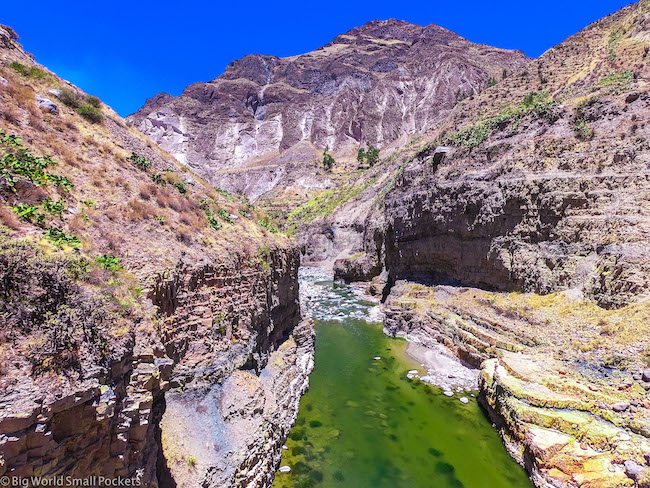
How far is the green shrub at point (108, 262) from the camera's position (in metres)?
8.59

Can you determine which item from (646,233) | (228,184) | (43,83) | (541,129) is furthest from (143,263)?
(228,184)

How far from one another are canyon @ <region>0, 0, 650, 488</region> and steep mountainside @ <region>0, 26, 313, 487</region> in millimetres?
51

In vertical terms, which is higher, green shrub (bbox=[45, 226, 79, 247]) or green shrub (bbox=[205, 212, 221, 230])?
green shrub (bbox=[205, 212, 221, 230])

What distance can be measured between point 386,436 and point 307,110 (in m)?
129

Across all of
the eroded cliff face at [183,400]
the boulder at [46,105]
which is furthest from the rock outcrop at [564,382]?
the boulder at [46,105]

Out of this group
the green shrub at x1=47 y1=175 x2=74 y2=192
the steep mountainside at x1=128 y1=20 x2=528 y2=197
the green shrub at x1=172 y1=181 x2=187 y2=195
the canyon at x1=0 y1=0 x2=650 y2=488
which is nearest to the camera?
the canyon at x1=0 y1=0 x2=650 y2=488

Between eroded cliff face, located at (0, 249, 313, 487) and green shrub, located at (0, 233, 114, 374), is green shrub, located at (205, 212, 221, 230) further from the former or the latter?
green shrub, located at (0, 233, 114, 374)

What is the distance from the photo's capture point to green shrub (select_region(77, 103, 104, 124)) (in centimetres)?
1485

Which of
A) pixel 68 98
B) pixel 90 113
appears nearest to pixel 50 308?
pixel 90 113

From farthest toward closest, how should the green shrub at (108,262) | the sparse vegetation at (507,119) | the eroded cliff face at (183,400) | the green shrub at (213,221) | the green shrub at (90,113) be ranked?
the sparse vegetation at (507,119) < the green shrub at (213,221) < the green shrub at (90,113) < the green shrub at (108,262) < the eroded cliff face at (183,400)

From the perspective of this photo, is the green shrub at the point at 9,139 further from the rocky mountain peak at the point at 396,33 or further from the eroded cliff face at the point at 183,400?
the rocky mountain peak at the point at 396,33

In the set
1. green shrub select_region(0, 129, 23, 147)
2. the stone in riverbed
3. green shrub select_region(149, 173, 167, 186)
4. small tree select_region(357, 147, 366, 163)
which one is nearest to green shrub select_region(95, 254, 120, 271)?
green shrub select_region(0, 129, 23, 147)

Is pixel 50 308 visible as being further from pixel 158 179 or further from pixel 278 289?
pixel 278 289

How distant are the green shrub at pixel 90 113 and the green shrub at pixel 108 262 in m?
9.58
